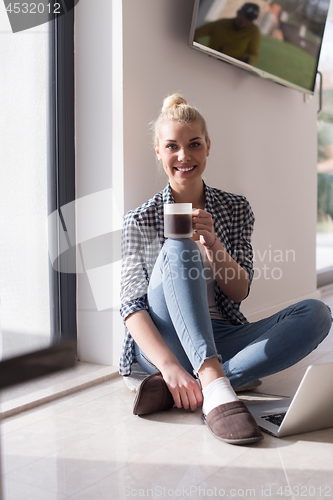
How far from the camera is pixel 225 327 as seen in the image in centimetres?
145

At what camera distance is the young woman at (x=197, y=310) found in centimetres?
119

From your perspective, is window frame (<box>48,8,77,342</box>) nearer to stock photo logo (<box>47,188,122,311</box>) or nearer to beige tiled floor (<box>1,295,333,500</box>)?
stock photo logo (<box>47,188,122,311</box>)

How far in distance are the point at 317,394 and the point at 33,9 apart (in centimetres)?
141

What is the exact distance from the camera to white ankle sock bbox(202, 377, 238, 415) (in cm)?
113

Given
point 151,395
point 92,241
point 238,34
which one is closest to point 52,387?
point 151,395

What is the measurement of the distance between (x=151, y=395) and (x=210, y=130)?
118 cm

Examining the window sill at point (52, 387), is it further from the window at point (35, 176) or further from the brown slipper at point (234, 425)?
the brown slipper at point (234, 425)

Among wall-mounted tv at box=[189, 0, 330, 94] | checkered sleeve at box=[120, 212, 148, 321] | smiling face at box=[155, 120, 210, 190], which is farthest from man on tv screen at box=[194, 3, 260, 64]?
checkered sleeve at box=[120, 212, 148, 321]

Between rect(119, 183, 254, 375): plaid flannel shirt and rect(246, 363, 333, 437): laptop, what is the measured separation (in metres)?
0.38

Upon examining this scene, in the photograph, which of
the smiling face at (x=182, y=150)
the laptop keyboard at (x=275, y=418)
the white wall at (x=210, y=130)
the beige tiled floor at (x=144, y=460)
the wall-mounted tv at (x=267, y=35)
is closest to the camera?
the beige tiled floor at (x=144, y=460)

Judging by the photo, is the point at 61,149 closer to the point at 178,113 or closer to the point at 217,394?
the point at 178,113

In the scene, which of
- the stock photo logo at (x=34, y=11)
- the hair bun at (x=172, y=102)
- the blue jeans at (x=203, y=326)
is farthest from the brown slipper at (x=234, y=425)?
the stock photo logo at (x=34, y=11)

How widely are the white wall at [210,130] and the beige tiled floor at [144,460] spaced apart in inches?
19.7

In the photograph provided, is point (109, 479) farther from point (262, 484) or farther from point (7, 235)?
point (7, 235)
